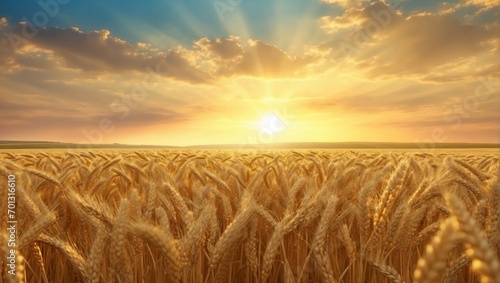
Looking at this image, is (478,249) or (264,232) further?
(264,232)

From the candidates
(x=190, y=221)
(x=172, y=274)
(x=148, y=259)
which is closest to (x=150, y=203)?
(x=148, y=259)

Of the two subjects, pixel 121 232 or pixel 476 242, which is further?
pixel 121 232

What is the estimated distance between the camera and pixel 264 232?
3068 mm

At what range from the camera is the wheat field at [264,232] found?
142 cm

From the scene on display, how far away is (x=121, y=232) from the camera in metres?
1.43

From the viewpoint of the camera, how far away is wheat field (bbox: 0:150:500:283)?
1.42m

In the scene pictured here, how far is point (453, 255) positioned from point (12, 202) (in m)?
3.29

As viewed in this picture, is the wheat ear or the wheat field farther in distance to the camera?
the wheat field

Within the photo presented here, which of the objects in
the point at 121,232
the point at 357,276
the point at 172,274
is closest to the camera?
the point at 172,274

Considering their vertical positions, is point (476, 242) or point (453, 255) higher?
point (476, 242)

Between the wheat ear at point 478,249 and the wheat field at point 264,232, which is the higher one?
the wheat ear at point 478,249

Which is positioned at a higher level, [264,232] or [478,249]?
[478,249]

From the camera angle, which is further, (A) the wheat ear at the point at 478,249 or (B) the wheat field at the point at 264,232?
(B) the wheat field at the point at 264,232

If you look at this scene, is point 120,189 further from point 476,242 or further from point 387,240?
point 476,242
